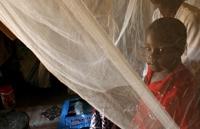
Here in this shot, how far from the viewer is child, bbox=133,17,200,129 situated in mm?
880

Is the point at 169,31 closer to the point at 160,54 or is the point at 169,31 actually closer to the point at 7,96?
the point at 160,54

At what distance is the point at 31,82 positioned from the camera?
9.21 ft

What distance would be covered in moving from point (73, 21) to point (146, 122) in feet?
1.11

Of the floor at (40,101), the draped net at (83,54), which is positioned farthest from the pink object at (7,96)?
the draped net at (83,54)

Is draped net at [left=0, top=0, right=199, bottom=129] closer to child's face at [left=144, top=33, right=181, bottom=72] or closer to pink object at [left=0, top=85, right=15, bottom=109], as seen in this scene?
child's face at [left=144, top=33, right=181, bottom=72]

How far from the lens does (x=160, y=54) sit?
2.92 ft

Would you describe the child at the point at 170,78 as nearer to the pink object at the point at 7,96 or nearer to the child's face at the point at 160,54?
the child's face at the point at 160,54

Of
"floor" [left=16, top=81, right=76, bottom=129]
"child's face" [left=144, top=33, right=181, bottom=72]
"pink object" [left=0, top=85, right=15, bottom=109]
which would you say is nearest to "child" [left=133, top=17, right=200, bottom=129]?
"child's face" [left=144, top=33, right=181, bottom=72]

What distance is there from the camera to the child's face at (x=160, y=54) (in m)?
0.89

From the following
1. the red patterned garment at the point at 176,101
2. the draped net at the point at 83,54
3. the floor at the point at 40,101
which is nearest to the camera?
the draped net at the point at 83,54

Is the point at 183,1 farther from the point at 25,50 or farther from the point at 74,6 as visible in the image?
the point at 25,50

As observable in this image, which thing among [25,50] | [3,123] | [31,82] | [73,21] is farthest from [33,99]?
[73,21]

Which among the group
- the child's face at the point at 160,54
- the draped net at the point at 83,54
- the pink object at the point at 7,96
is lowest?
the pink object at the point at 7,96

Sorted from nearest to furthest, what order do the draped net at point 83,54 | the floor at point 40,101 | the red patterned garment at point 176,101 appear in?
the draped net at point 83,54 → the red patterned garment at point 176,101 → the floor at point 40,101
